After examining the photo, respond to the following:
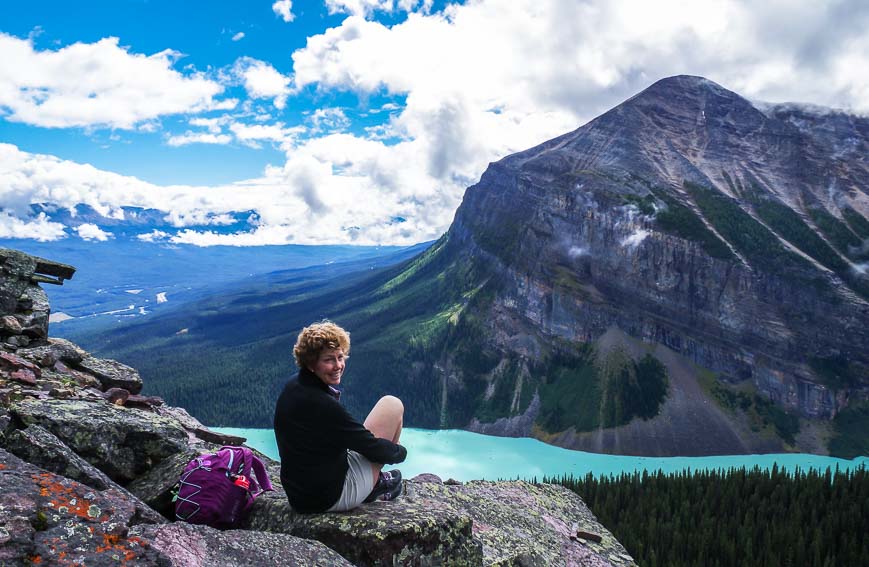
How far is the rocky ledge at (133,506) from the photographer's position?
809 cm

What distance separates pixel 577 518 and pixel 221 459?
893 inches

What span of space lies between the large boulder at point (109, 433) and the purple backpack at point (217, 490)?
209cm

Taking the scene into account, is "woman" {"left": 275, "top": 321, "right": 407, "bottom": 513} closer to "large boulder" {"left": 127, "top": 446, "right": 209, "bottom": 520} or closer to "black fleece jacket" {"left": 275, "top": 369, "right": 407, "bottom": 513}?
"black fleece jacket" {"left": 275, "top": 369, "right": 407, "bottom": 513}

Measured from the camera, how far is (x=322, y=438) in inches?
445

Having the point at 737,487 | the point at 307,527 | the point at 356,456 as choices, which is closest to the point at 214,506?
the point at 307,527

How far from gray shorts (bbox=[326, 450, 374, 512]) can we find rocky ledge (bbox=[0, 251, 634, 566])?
0.25 metres

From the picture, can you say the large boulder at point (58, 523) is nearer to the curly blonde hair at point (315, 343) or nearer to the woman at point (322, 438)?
the woman at point (322, 438)

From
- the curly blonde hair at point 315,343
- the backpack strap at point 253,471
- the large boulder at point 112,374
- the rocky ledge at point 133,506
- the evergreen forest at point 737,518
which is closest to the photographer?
the rocky ledge at point 133,506

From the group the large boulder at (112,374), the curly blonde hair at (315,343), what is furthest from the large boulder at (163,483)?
the large boulder at (112,374)

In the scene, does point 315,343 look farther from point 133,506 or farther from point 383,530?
point 383,530

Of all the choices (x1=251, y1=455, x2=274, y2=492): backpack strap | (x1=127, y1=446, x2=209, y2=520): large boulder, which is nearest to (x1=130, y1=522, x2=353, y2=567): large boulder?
(x1=127, y1=446, x2=209, y2=520): large boulder

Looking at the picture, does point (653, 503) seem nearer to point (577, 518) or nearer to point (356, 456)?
point (577, 518)

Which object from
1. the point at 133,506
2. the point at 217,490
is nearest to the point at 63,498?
the point at 133,506

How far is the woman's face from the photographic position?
11102 millimetres
